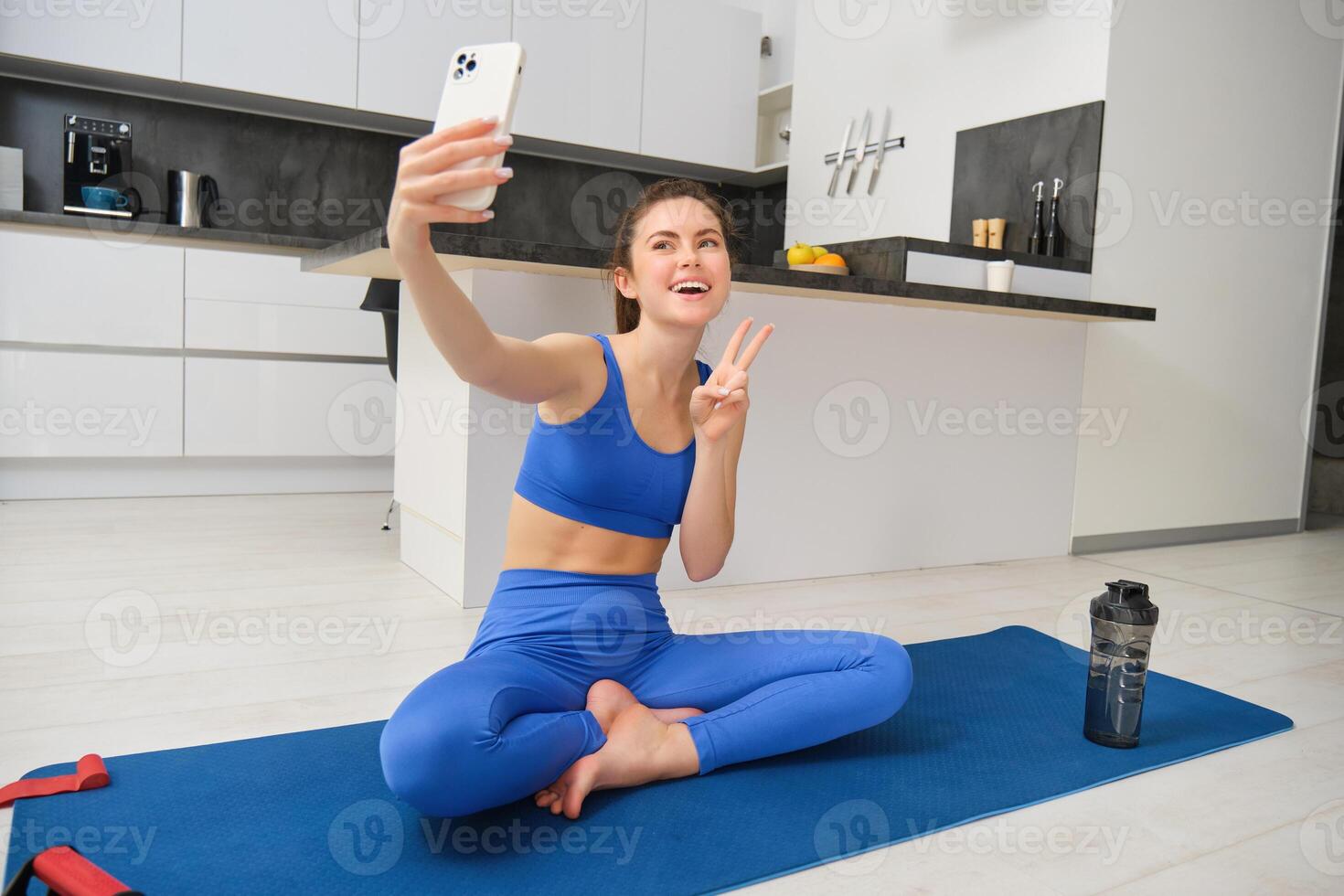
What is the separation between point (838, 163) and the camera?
4.44 metres

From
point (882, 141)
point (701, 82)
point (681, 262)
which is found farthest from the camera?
point (701, 82)

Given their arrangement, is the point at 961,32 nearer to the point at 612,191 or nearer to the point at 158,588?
the point at 612,191

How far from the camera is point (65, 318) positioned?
3.55 metres

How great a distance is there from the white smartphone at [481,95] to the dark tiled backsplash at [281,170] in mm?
2675

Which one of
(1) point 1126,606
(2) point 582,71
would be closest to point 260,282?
(2) point 582,71

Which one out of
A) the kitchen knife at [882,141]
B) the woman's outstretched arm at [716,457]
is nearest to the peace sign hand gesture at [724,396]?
the woman's outstretched arm at [716,457]

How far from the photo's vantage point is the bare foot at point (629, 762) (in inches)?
49.8

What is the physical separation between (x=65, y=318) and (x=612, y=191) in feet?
8.71

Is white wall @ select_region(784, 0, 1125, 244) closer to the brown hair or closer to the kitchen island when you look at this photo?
the kitchen island

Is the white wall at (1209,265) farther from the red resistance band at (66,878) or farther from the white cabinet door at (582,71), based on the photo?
the red resistance band at (66,878)

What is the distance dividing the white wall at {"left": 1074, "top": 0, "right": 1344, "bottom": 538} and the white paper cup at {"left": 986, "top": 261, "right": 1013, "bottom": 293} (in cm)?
46

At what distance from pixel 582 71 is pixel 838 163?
126 cm

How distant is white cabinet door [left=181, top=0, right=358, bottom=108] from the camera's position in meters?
3.86

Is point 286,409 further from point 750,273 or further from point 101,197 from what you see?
point 750,273
